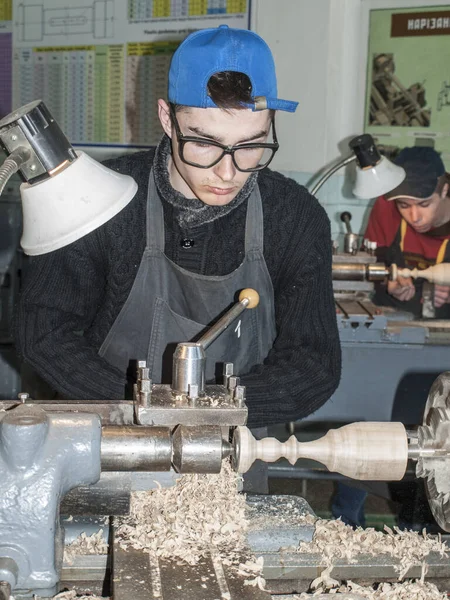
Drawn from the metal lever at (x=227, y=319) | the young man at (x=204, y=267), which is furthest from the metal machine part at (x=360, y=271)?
the metal lever at (x=227, y=319)

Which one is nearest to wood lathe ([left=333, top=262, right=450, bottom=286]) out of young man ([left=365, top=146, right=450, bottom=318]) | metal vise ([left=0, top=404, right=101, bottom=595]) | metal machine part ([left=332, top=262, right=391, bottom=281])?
metal machine part ([left=332, top=262, right=391, bottom=281])

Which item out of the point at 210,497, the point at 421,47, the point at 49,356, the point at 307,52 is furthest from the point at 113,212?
the point at 421,47

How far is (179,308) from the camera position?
1.75 m

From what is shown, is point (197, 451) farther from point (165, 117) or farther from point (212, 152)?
point (165, 117)

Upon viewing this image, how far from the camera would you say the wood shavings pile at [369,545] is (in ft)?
3.88

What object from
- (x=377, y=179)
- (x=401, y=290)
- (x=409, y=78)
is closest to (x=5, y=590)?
(x=377, y=179)

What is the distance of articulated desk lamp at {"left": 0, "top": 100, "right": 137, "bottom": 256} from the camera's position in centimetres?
93

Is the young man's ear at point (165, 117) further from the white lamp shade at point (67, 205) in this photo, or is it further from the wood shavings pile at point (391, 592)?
the wood shavings pile at point (391, 592)

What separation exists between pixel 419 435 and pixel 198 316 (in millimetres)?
749

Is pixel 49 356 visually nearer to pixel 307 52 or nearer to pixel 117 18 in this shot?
pixel 307 52

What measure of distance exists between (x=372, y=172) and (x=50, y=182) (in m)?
1.87

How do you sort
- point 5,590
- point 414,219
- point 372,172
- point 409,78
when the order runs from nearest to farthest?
point 5,590
point 372,172
point 414,219
point 409,78

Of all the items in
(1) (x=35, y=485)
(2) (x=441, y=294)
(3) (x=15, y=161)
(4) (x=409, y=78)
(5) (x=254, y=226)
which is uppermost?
(4) (x=409, y=78)

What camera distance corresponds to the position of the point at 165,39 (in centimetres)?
391
